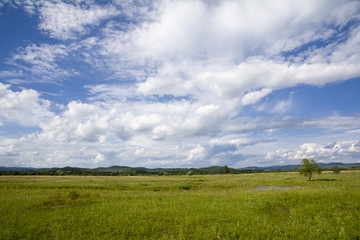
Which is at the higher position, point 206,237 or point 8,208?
point 8,208

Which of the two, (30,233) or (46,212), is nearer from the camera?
(30,233)

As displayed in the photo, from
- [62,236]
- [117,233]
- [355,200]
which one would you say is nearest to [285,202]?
[355,200]

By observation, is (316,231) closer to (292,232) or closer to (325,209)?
(292,232)

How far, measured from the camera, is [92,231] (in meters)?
11.0

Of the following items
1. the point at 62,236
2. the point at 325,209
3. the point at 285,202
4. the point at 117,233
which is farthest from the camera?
the point at 285,202

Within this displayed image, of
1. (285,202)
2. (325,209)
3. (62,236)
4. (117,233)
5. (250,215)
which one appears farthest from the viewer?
(285,202)

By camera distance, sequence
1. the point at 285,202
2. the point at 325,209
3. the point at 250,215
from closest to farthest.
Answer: the point at 250,215 < the point at 325,209 < the point at 285,202

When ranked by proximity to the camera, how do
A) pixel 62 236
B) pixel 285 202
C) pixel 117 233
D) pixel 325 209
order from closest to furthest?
pixel 62 236 → pixel 117 233 → pixel 325 209 → pixel 285 202

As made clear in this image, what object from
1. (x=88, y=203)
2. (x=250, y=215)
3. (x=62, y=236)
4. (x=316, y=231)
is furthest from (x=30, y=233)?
(x=316, y=231)

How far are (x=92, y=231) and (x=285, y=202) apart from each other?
15633 millimetres

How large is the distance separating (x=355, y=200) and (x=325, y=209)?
480 cm

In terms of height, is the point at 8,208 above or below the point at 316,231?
above

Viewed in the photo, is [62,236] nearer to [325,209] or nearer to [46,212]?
[46,212]

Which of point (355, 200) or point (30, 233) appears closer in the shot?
point (30, 233)
